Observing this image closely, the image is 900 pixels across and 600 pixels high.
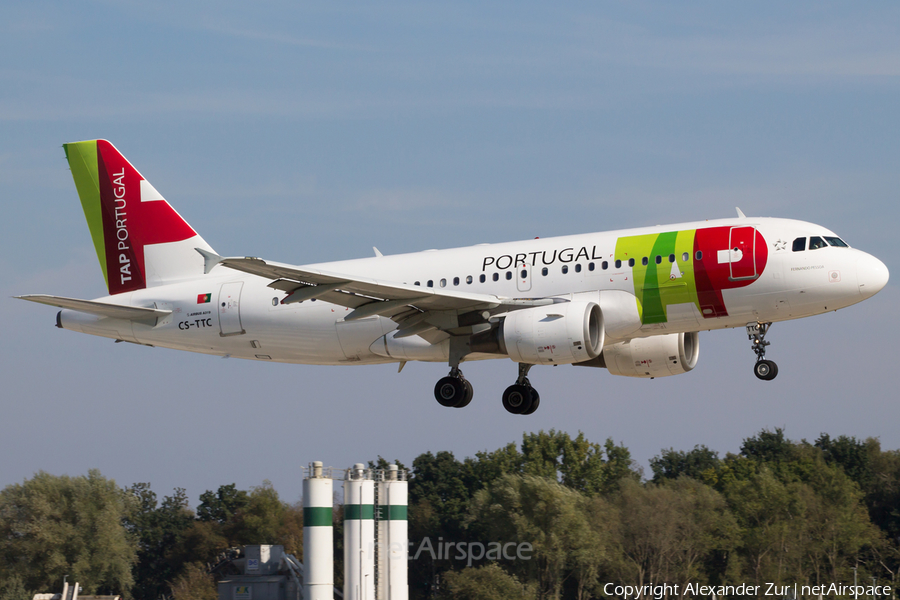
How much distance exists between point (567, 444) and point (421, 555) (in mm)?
18317

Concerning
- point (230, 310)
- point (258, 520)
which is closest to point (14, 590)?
point (258, 520)

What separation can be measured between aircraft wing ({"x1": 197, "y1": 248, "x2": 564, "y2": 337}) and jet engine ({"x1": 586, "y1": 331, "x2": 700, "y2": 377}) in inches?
192

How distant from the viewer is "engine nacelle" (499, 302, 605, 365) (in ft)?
104

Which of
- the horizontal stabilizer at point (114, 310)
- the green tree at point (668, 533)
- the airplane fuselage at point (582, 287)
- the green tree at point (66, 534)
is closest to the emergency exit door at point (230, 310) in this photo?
the airplane fuselage at point (582, 287)

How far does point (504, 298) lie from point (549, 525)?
4930cm

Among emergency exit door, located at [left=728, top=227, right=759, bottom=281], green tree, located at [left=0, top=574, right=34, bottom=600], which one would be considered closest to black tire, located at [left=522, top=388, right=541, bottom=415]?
emergency exit door, located at [left=728, top=227, right=759, bottom=281]

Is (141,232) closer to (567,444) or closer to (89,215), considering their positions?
(89,215)

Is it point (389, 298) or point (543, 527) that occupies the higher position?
point (389, 298)

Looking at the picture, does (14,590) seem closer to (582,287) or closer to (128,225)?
(128,225)

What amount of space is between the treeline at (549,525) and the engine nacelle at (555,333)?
1796 inches

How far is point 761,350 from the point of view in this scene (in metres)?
32.6

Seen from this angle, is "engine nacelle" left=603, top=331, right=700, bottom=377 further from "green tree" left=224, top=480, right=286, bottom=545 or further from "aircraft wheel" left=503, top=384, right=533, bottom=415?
"green tree" left=224, top=480, right=286, bottom=545

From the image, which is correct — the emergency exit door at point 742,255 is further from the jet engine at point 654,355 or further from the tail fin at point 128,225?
the tail fin at point 128,225

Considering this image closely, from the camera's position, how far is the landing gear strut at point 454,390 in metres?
34.9
